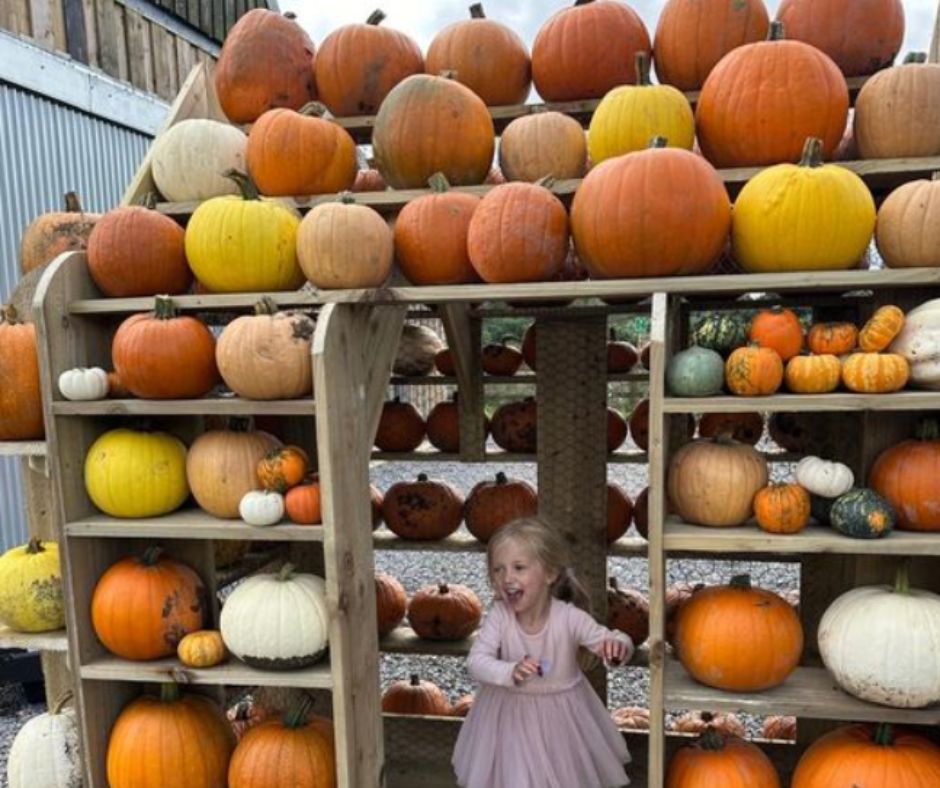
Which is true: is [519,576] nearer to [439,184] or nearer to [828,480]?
[828,480]

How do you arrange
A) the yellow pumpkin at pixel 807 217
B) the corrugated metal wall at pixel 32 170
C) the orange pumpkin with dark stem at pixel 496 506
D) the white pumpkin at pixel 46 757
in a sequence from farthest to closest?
the corrugated metal wall at pixel 32 170
the orange pumpkin with dark stem at pixel 496 506
the white pumpkin at pixel 46 757
the yellow pumpkin at pixel 807 217

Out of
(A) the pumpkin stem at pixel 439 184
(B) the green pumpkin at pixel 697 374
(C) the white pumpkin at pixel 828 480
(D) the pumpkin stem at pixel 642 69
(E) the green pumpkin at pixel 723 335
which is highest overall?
(D) the pumpkin stem at pixel 642 69

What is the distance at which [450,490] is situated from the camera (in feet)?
11.3

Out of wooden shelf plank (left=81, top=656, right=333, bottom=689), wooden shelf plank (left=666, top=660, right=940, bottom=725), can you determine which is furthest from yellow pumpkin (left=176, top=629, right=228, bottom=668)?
wooden shelf plank (left=666, top=660, right=940, bottom=725)

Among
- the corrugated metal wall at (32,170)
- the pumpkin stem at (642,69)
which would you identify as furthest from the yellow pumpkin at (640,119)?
the corrugated metal wall at (32,170)

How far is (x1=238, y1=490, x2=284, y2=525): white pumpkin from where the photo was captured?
2.26 m

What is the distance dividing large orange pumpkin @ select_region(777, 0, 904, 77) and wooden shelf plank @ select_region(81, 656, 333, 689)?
2.55 meters

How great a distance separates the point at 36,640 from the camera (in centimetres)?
262

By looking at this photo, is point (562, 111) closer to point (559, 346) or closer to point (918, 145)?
point (559, 346)

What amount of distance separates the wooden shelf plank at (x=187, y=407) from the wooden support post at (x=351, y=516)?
119 millimetres

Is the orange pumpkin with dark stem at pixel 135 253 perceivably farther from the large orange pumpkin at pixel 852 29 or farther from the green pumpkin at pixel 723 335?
the large orange pumpkin at pixel 852 29

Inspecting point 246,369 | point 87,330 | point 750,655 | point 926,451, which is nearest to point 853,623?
point 750,655

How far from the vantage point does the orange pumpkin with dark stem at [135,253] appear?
244 cm

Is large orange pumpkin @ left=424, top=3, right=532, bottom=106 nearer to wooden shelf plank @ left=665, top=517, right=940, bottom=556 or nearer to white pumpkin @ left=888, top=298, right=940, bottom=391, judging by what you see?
white pumpkin @ left=888, top=298, right=940, bottom=391
